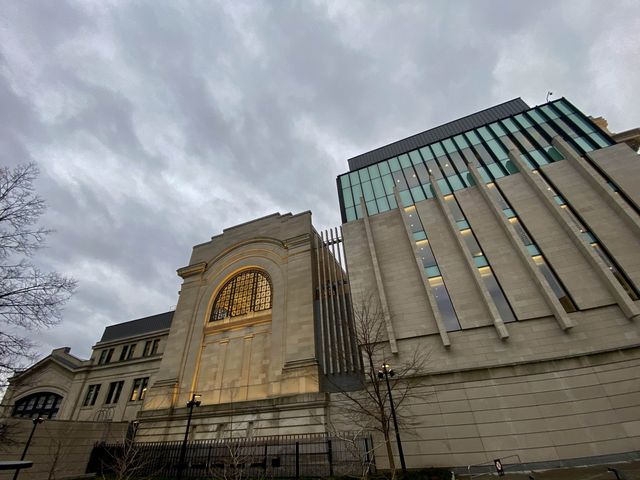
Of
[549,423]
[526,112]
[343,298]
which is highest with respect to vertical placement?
[526,112]

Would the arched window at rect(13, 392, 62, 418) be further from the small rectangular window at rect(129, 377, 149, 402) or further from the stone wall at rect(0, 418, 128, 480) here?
the stone wall at rect(0, 418, 128, 480)

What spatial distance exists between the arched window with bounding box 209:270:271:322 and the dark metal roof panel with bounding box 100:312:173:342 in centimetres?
1271

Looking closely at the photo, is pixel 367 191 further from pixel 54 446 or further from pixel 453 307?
pixel 54 446

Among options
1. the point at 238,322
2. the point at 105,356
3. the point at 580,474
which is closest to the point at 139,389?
the point at 105,356

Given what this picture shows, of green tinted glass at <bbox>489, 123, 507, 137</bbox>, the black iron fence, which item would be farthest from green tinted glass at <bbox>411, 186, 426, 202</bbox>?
the black iron fence

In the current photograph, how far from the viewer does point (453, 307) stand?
20.8m

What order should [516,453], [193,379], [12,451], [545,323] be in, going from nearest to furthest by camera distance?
[516,453], [545,323], [12,451], [193,379]

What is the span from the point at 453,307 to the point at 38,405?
2059 inches

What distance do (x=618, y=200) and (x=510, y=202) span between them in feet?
20.3

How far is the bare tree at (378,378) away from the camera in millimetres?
18422

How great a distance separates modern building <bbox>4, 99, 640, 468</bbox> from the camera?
54.5ft

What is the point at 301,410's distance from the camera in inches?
814

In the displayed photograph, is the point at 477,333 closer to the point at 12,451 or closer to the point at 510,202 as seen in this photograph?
the point at 510,202

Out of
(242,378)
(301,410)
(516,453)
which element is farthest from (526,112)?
(242,378)
